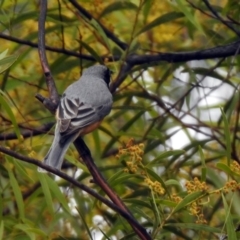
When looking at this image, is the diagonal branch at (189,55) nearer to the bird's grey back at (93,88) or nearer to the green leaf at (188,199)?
the bird's grey back at (93,88)

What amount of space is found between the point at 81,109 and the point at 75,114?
143mm

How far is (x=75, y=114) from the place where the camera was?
3586 millimetres

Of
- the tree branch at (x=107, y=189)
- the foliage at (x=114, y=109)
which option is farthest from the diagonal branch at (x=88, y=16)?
the tree branch at (x=107, y=189)

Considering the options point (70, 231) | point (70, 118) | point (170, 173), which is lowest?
point (70, 231)

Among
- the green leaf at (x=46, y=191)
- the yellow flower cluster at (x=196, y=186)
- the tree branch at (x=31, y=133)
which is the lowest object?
the green leaf at (x=46, y=191)

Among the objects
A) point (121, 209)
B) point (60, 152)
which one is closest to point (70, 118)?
point (60, 152)

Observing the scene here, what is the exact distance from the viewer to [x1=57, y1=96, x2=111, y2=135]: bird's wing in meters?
3.37

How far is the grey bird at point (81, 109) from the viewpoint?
10.6 feet

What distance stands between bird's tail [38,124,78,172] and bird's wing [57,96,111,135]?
0.02 m

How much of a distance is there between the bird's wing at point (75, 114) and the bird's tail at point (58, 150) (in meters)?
0.02

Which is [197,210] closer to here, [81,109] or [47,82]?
[47,82]

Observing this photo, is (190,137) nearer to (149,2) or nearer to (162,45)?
(162,45)

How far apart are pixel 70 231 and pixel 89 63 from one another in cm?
81

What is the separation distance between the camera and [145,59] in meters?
3.85
